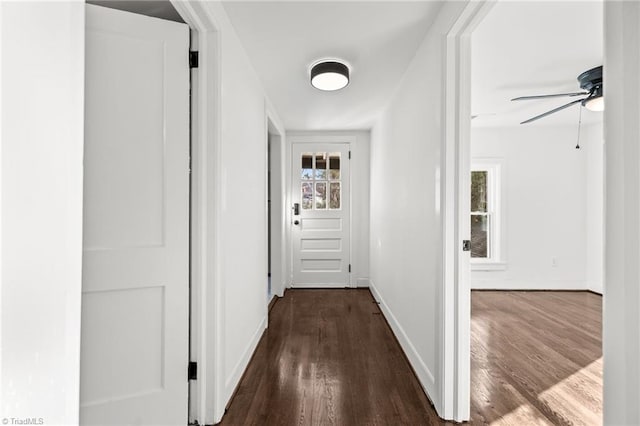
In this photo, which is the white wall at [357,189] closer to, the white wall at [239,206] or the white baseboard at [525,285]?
the white wall at [239,206]

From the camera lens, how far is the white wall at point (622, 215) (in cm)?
62

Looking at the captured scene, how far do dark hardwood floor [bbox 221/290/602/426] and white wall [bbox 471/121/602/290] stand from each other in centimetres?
113

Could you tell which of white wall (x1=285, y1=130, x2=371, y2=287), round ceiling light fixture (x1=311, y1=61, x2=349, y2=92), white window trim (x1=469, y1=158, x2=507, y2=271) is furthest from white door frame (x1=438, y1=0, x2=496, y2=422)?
white window trim (x1=469, y1=158, x2=507, y2=271)

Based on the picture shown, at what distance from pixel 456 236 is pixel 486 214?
361 centimetres

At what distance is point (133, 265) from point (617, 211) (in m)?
1.72

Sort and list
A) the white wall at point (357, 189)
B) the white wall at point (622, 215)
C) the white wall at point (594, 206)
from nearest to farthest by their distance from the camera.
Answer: the white wall at point (622, 215) → the white wall at point (594, 206) → the white wall at point (357, 189)

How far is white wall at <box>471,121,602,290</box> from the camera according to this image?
4.54m

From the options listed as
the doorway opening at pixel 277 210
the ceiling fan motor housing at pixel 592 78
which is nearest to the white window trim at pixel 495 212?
the ceiling fan motor housing at pixel 592 78

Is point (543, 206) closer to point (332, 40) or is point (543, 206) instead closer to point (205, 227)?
point (332, 40)

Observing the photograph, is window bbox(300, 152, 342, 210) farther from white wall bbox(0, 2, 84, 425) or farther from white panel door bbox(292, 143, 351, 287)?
white wall bbox(0, 2, 84, 425)

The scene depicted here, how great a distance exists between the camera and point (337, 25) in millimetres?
1887

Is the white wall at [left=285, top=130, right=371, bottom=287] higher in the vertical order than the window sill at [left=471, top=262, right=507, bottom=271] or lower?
higher

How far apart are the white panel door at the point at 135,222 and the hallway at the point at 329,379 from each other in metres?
0.52

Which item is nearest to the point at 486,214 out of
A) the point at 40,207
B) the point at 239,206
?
the point at 239,206
